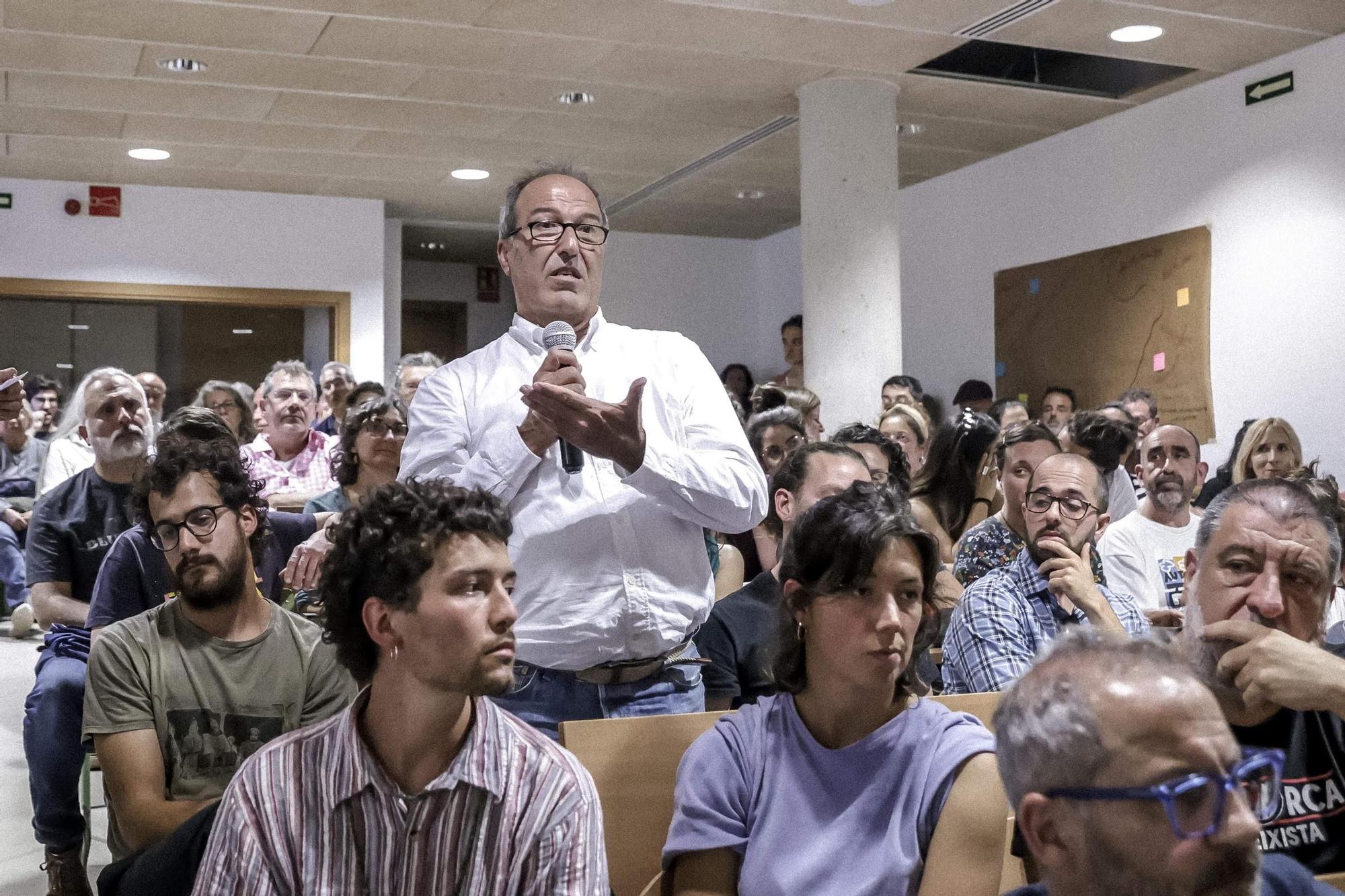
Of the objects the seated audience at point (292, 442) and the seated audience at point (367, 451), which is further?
the seated audience at point (292, 442)

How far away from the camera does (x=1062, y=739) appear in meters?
1.11

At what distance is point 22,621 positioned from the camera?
6363mm

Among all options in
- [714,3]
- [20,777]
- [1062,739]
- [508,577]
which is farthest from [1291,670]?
[714,3]

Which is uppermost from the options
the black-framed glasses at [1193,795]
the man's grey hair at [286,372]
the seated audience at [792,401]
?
the man's grey hair at [286,372]

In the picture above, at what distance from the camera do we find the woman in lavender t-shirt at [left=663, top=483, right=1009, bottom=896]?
164cm

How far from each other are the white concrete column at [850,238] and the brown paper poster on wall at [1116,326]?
55.4 inches

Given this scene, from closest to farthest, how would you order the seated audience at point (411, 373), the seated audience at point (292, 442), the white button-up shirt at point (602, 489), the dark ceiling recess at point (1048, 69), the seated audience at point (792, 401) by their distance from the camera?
1. the white button-up shirt at point (602, 489)
2. the seated audience at point (411, 373)
3. the seated audience at point (292, 442)
4. the seated audience at point (792, 401)
5. the dark ceiling recess at point (1048, 69)

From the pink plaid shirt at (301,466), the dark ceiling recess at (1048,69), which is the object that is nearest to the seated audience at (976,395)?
the dark ceiling recess at (1048,69)

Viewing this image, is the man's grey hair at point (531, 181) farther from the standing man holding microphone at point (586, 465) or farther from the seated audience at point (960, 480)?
the seated audience at point (960, 480)

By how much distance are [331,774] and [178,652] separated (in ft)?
2.80

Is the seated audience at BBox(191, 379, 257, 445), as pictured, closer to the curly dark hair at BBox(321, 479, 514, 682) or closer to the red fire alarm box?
the red fire alarm box

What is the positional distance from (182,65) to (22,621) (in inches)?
112

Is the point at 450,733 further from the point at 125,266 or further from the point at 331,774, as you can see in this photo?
the point at 125,266

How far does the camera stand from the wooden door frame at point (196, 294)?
28.5 feet
